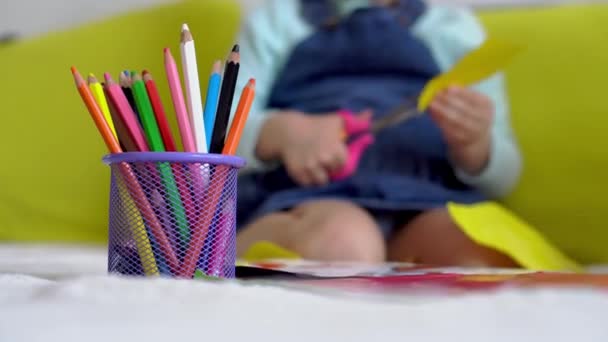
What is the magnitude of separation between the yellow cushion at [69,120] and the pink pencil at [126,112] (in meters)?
0.79

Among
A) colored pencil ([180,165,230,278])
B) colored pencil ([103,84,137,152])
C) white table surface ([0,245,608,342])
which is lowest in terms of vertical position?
white table surface ([0,245,608,342])

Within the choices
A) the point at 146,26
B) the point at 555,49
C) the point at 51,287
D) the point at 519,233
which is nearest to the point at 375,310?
the point at 51,287

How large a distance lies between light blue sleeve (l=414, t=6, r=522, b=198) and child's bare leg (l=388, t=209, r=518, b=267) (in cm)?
14

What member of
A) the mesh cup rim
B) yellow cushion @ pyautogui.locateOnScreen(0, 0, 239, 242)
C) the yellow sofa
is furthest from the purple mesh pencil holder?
yellow cushion @ pyautogui.locateOnScreen(0, 0, 239, 242)

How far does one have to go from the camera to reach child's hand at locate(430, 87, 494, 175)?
31.6 inches

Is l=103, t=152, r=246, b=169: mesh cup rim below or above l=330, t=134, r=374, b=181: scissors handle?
below

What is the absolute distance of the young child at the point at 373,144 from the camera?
2.40 feet

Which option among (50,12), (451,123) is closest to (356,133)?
(451,123)

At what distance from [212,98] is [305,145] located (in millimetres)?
421

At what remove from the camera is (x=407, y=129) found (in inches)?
35.7

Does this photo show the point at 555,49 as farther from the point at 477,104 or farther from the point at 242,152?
the point at 242,152

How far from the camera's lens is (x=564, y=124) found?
97 cm

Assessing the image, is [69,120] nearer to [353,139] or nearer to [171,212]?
[353,139]

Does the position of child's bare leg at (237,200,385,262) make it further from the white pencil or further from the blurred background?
the blurred background
